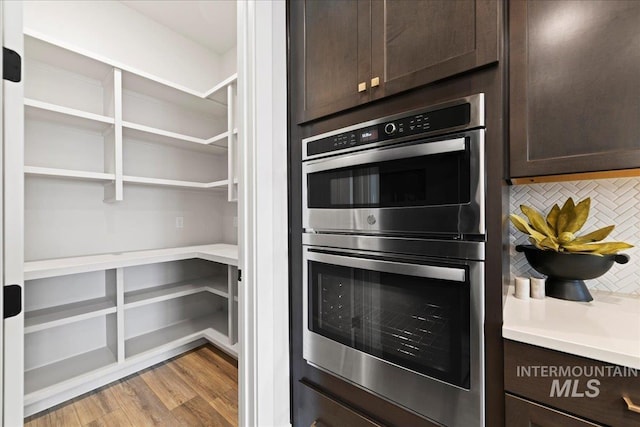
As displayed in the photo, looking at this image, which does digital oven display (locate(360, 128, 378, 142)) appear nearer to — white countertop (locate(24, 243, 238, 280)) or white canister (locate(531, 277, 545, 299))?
white canister (locate(531, 277, 545, 299))

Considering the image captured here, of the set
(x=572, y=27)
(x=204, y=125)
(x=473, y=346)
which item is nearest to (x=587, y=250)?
(x=473, y=346)

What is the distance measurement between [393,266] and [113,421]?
1991mm

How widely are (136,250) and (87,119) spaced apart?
1.12 m

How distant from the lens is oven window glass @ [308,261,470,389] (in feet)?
2.73

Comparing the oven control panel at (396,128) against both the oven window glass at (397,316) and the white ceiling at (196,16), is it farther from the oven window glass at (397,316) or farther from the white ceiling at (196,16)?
the white ceiling at (196,16)

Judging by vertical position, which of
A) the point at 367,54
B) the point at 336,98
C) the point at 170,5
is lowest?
the point at 336,98

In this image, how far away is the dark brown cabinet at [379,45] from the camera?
2.68 ft

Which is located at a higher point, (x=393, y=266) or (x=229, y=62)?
(x=229, y=62)

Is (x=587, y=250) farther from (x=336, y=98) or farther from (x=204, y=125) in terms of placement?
(x=204, y=125)

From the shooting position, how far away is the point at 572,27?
2.49ft

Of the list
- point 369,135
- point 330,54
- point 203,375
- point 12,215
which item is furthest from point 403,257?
point 203,375

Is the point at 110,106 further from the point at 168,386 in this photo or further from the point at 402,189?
the point at 402,189

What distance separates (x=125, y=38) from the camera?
7.72 feet

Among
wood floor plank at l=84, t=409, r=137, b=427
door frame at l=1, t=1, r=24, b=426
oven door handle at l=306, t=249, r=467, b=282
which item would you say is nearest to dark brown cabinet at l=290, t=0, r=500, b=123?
oven door handle at l=306, t=249, r=467, b=282
